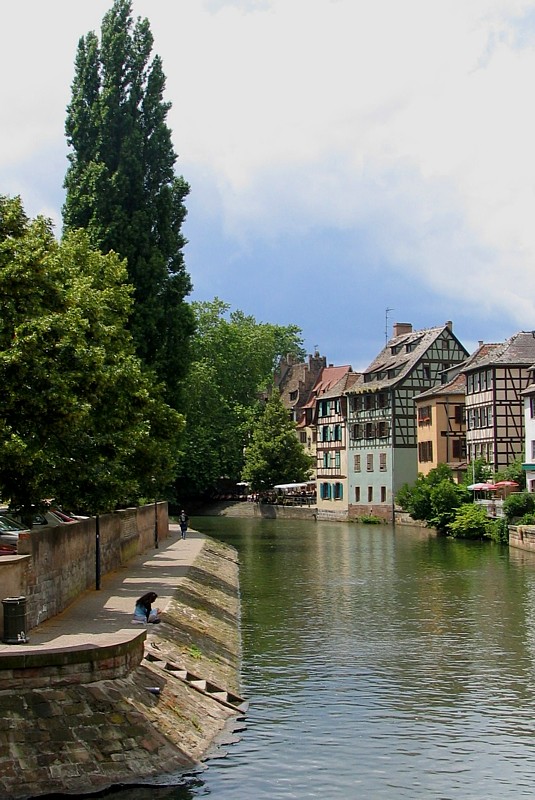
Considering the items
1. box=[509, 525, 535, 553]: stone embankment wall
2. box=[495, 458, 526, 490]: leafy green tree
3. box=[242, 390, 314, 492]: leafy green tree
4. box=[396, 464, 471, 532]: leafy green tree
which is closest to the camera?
box=[509, 525, 535, 553]: stone embankment wall


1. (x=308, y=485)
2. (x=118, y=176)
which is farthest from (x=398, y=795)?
(x=308, y=485)

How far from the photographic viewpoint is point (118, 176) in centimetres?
4712

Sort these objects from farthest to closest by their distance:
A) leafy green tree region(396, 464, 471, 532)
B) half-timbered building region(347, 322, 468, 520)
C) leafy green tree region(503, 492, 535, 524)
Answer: half-timbered building region(347, 322, 468, 520) < leafy green tree region(396, 464, 471, 532) < leafy green tree region(503, 492, 535, 524)

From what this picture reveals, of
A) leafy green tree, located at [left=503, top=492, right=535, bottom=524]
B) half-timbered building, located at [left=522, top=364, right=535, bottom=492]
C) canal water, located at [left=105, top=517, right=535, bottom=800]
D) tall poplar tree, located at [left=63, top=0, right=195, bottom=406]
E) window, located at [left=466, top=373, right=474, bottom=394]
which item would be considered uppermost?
tall poplar tree, located at [left=63, top=0, right=195, bottom=406]

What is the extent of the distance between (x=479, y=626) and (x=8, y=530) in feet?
41.7

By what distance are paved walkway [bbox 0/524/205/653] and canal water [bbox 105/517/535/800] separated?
260 centimetres

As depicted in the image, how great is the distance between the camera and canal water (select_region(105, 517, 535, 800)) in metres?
16.1

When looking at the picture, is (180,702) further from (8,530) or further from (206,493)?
(206,493)

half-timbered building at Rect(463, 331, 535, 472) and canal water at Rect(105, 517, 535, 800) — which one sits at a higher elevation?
half-timbered building at Rect(463, 331, 535, 472)

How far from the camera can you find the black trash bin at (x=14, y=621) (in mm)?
19484

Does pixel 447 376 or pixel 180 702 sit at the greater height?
pixel 447 376

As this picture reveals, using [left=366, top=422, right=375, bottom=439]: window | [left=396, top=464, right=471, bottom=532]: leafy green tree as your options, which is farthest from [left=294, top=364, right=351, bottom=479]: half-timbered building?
[left=396, top=464, right=471, bottom=532]: leafy green tree

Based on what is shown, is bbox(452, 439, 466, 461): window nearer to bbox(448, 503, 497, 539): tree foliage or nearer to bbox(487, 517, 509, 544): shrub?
bbox(448, 503, 497, 539): tree foliage

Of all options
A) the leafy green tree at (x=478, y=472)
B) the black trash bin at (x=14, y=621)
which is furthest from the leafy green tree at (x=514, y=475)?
the black trash bin at (x=14, y=621)
